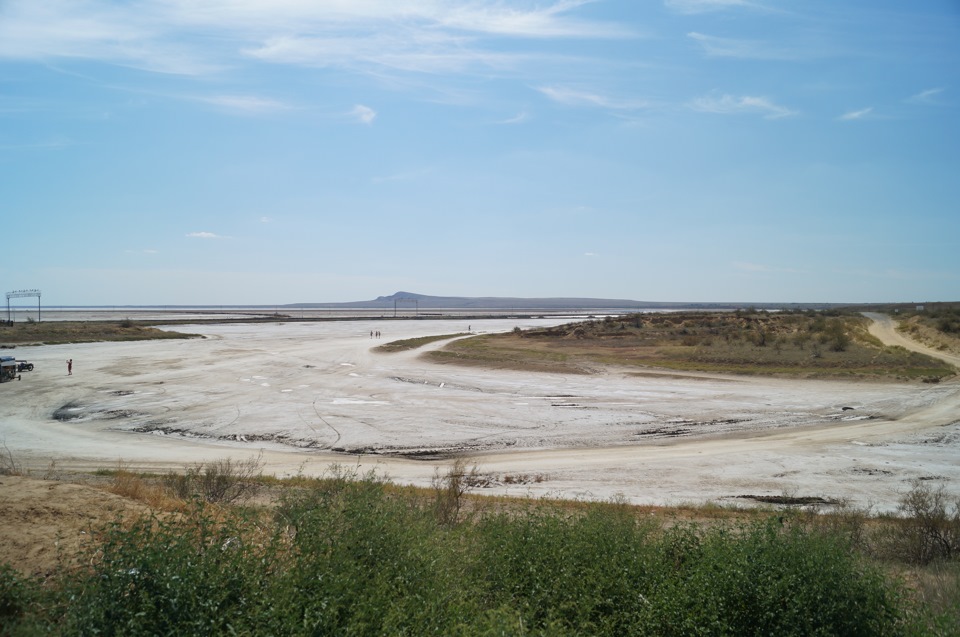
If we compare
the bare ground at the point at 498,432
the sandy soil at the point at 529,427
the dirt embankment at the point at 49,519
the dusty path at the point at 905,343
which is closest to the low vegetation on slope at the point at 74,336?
the sandy soil at the point at 529,427

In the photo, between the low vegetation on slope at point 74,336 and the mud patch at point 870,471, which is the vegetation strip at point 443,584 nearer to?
the mud patch at point 870,471

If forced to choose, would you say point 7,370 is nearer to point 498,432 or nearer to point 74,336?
point 498,432

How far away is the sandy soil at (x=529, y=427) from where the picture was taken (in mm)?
18688

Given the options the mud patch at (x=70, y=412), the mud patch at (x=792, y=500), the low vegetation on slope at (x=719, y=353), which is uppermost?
the low vegetation on slope at (x=719, y=353)

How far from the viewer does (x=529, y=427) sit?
26.2 metres

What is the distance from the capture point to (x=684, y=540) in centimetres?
838

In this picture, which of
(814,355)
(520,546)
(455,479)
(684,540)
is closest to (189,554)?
(520,546)

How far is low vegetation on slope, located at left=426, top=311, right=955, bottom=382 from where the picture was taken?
40906 millimetres

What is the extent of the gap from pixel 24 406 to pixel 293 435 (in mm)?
15255

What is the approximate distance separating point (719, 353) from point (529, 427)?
28.3 m

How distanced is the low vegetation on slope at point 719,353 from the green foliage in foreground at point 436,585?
120 ft

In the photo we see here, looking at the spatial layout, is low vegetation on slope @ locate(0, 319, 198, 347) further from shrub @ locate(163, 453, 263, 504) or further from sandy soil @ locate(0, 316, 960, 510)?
shrub @ locate(163, 453, 263, 504)

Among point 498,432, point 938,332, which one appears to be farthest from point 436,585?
point 938,332

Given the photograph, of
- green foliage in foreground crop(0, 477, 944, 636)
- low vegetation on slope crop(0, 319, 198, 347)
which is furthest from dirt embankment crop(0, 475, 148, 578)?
low vegetation on slope crop(0, 319, 198, 347)
